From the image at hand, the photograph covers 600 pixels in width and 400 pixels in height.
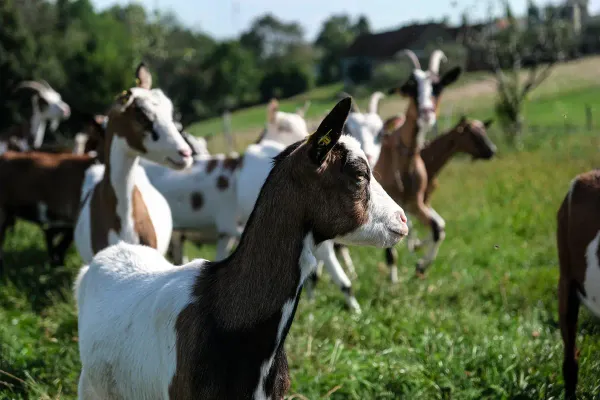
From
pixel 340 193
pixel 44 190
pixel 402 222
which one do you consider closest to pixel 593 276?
pixel 402 222

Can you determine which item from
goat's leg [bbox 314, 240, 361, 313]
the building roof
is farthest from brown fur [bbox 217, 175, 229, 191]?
the building roof

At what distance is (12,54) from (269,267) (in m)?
29.2

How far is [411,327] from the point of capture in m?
5.71

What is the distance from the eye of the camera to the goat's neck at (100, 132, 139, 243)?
17.0 ft

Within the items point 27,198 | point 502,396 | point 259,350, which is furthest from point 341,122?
point 27,198

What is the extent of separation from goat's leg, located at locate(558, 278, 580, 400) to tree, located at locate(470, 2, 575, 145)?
701 inches

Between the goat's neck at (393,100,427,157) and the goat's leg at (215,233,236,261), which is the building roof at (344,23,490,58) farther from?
the goat's leg at (215,233,236,261)

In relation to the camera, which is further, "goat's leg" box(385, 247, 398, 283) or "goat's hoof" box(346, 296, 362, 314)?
"goat's leg" box(385, 247, 398, 283)

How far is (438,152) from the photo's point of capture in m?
10.5

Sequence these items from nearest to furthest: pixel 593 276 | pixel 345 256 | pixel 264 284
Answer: pixel 264 284 < pixel 593 276 < pixel 345 256

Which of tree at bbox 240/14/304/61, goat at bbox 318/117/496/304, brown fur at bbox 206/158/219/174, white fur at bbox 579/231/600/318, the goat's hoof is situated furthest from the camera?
tree at bbox 240/14/304/61

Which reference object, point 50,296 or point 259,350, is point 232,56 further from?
point 259,350

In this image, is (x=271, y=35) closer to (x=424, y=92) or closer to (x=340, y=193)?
(x=424, y=92)

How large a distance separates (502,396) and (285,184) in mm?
2408
